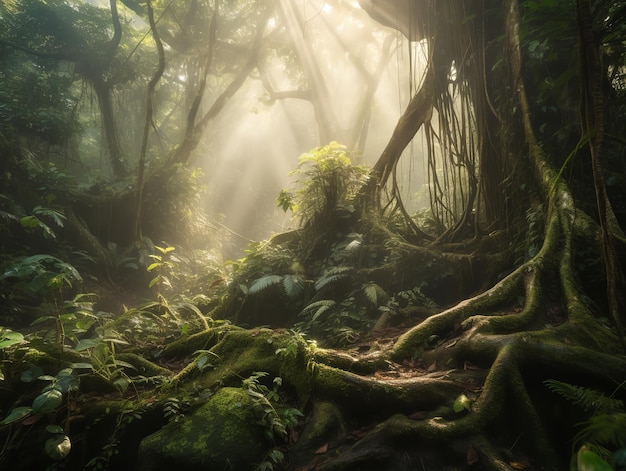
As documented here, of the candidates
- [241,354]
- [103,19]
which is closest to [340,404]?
[241,354]

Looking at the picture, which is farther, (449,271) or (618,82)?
(449,271)

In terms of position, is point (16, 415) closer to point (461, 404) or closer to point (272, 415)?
point (272, 415)

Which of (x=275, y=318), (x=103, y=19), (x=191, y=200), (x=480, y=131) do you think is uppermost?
(x=103, y=19)

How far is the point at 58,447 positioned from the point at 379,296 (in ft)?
11.5

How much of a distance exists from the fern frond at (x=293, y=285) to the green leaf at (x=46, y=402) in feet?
10.1

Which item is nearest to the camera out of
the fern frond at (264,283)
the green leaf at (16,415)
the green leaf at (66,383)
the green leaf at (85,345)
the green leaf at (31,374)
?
the green leaf at (16,415)

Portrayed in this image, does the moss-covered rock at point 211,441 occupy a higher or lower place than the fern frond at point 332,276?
lower

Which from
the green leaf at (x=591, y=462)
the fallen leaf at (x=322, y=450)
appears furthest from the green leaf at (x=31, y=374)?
the green leaf at (x=591, y=462)

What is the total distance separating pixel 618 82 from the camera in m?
4.00

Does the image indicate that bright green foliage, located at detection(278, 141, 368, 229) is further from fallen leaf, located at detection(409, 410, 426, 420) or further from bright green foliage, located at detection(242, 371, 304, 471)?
fallen leaf, located at detection(409, 410, 426, 420)

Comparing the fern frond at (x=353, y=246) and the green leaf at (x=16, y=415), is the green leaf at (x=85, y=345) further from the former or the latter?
the fern frond at (x=353, y=246)

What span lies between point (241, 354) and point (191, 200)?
902 centimetres

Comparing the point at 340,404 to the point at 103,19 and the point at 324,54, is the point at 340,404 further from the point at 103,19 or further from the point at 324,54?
the point at 324,54

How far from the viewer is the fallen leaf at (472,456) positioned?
1.99 meters
